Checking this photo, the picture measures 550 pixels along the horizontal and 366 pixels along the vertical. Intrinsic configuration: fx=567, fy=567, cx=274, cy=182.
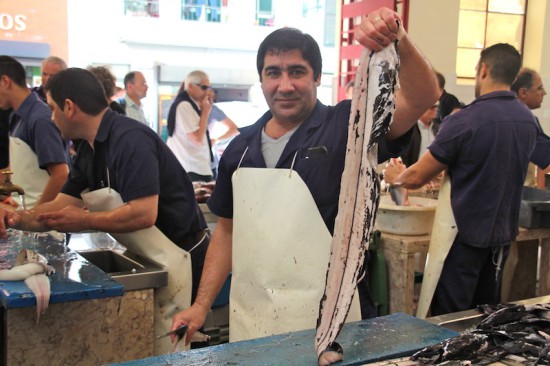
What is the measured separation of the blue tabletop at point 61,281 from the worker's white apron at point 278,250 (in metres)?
0.57

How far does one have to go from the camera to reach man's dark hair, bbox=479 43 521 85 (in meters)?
3.26

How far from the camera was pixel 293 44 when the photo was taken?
6.98 ft

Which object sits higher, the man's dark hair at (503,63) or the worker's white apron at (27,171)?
the man's dark hair at (503,63)

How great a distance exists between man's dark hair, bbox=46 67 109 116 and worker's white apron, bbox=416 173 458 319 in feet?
6.49

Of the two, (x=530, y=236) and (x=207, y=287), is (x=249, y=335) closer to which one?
(x=207, y=287)

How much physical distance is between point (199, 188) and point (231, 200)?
257cm

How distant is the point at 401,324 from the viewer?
1854 mm

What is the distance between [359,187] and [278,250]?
0.69 m

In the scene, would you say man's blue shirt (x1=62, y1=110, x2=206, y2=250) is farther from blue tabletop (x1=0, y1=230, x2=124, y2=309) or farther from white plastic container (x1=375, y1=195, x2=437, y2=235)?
white plastic container (x1=375, y1=195, x2=437, y2=235)

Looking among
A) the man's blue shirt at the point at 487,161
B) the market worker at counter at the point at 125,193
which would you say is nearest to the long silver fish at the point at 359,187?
the market worker at counter at the point at 125,193

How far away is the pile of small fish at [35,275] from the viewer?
2.17 m

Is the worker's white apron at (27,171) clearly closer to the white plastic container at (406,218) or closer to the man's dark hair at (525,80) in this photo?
the white plastic container at (406,218)

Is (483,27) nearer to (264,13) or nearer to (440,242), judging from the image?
(440,242)

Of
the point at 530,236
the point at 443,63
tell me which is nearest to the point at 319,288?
the point at 530,236
